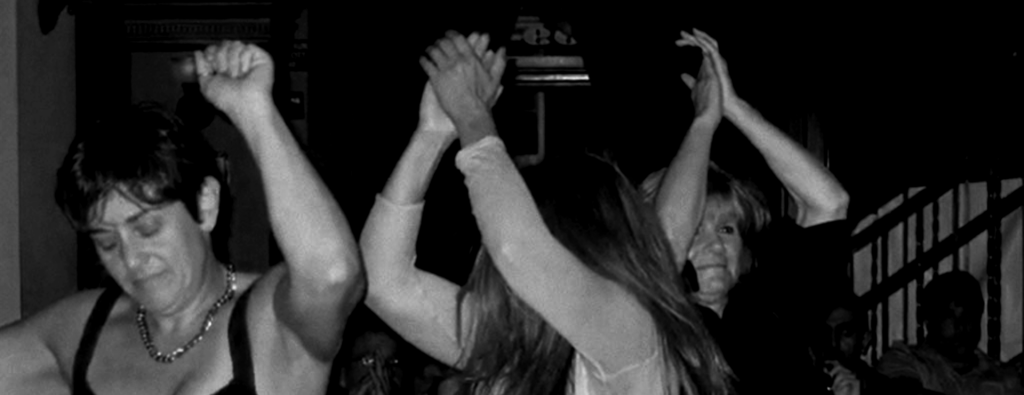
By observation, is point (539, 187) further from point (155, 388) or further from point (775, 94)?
point (775, 94)

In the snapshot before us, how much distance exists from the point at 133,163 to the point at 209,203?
128 mm

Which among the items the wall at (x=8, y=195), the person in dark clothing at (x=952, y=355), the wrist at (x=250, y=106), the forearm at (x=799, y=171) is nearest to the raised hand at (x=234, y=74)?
the wrist at (x=250, y=106)

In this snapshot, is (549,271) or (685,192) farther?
(685,192)

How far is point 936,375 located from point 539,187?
12.7 ft

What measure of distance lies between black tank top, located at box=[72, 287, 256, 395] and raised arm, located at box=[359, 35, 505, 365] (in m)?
0.35

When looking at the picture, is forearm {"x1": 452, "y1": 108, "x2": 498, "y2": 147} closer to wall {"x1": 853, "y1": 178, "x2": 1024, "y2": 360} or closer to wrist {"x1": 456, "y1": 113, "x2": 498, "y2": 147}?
wrist {"x1": 456, "y1": 113, "x2": 498, "y2": 147}

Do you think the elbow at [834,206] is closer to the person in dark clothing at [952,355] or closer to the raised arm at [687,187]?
the raised arm at [687,187]

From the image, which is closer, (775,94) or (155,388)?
(155,388)

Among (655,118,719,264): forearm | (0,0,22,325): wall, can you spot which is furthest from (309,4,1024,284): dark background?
(655,118,719,264): forearm

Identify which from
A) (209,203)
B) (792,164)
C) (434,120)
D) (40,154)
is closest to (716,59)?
(792,164)

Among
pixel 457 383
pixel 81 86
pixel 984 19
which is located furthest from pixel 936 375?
pixel 457 383

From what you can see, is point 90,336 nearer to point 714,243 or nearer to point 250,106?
point 250,106

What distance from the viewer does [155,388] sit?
233 cm

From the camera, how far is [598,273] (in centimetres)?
243
